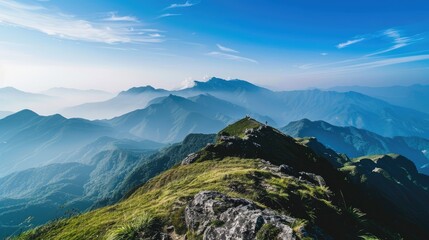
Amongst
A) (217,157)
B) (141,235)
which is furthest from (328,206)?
(217,157)

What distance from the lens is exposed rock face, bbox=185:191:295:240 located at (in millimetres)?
19441

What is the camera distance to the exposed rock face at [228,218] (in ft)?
63.8

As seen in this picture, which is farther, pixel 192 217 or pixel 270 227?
pixel 192 217

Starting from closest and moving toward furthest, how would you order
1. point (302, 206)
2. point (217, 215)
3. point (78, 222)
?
point (217, 215)
point (302, 206)
point (78, 222)

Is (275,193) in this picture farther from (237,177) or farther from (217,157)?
(217,157)

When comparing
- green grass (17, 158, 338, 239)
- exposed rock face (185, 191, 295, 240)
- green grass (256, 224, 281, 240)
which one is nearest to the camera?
green grass (256, 224, 281, 240)

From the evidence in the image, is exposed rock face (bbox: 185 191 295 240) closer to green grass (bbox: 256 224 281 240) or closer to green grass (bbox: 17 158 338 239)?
green grass (bbox: 256 224 281 240)

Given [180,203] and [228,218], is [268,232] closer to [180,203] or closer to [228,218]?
[228,218]

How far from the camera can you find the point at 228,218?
21875 millimetres

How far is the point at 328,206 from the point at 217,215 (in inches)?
531

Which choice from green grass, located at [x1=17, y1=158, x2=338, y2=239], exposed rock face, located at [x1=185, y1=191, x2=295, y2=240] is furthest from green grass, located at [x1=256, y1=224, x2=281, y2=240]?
green grass, located at [x1=17, y1=158, x2=338, y2=239]

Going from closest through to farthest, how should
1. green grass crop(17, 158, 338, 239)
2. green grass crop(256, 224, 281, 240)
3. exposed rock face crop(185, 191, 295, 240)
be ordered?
green grass crop(256, 224, 281, 240), exposed rock face crop(185, 191, 295, 240), green grass crop(17, 158, 338, 239)

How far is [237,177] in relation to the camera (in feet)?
121

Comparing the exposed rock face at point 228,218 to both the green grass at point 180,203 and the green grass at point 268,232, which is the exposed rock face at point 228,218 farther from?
the green grass at point 180,203
